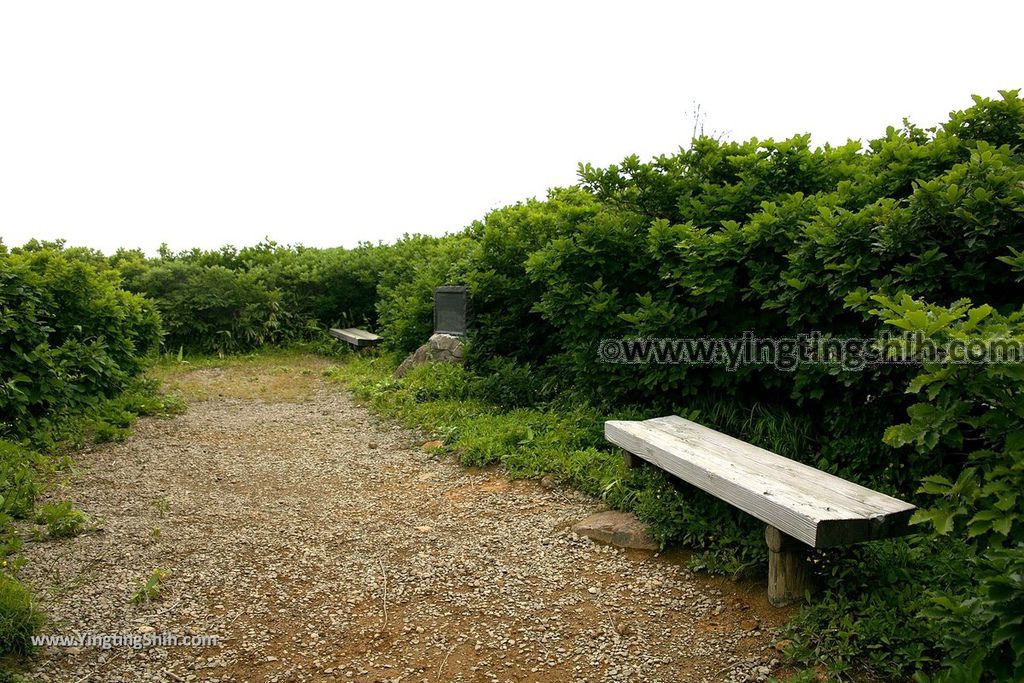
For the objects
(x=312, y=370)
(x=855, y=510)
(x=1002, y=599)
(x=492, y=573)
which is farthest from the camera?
(x=312, y=370)

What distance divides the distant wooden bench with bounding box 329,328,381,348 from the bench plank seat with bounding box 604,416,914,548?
8122mm

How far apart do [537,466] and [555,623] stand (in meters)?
Answer: 2.07

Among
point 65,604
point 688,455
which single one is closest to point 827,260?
point 688,455

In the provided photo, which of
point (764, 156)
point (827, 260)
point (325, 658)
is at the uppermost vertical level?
point (764, 156)

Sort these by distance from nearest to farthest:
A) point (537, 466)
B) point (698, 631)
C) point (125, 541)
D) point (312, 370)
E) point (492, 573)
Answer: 1. point (698, 631)
2. point (492, 573)
3. point (125, 541)
4. point (537, 466)
5. point (312, 370)

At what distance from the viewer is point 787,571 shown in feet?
11.2

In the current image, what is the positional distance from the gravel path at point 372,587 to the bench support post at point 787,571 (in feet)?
0.40

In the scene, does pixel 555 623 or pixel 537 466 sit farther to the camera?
pixel 537 466

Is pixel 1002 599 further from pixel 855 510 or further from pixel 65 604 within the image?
pixel 65 604

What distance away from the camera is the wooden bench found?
3037 mm

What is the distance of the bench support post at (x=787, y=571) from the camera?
3.39 metres

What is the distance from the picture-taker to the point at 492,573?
4.04 meters

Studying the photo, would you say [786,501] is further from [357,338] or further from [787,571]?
[357,338]

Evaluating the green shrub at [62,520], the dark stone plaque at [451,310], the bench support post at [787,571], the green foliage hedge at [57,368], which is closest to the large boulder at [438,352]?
the dark stone plaque at [451,310]
